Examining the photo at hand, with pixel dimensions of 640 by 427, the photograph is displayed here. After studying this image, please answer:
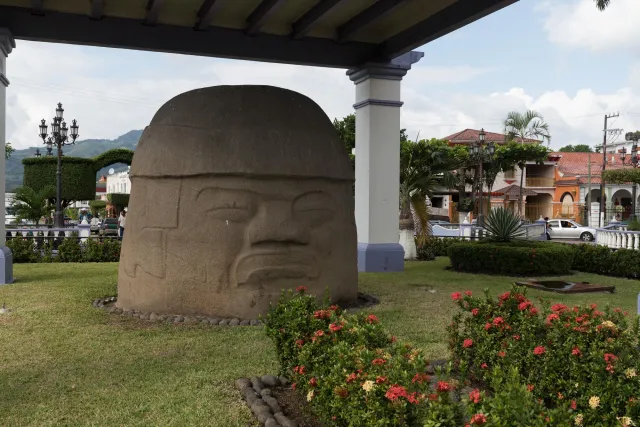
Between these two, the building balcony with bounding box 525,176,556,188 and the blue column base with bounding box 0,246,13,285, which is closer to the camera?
the blue column base with bounding box 0,246,13,285

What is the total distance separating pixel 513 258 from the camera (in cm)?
1234

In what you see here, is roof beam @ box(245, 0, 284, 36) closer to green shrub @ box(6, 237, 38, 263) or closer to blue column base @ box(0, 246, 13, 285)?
blue column base @ box(0, 246, 13, 285)

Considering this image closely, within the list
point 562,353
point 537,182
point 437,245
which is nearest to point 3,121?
point 562,353

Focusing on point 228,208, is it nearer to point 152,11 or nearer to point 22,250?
point 152,11

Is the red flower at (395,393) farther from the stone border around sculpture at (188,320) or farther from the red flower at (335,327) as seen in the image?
the stone border around sculpture at (188,320)

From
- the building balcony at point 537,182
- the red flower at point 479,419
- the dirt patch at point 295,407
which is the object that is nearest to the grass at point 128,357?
the dirt patch at point 295,407

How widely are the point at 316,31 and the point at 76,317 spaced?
286 inches

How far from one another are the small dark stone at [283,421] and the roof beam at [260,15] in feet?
24.2

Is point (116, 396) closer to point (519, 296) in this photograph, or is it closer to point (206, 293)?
point (206, 293)

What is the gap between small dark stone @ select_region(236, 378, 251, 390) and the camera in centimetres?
462

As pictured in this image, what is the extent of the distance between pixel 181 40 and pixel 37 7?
8.06 ft

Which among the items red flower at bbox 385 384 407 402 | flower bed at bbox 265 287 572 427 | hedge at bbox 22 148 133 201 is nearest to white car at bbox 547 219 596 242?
hedge at bbox 22 148 133 201

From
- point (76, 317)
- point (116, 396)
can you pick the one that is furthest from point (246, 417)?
point (76, 317)

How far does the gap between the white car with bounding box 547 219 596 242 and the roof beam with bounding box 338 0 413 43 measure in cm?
2063
